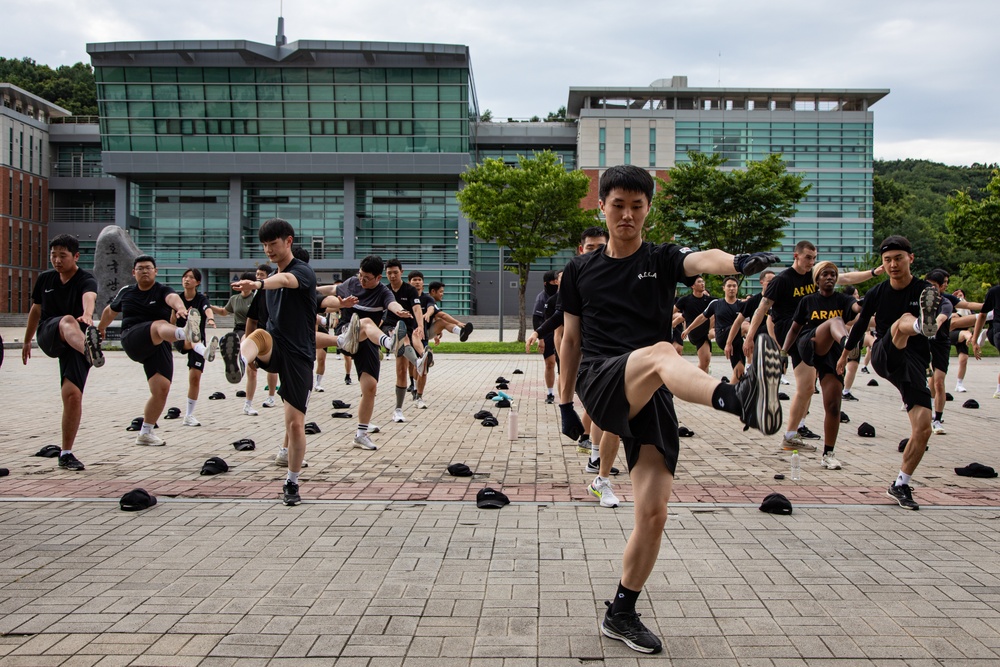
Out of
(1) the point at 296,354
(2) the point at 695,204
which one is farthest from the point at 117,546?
(2) the point at 695,204

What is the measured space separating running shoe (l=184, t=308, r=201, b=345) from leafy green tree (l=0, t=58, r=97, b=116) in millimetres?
88650

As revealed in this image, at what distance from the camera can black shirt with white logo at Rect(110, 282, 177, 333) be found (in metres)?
8.27

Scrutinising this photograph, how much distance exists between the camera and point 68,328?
6816 mm

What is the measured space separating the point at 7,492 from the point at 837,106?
231 feet

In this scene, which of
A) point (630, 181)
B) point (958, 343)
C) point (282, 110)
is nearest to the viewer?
point (630, 181)

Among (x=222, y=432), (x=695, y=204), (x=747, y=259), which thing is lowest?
(x=222, y=432)

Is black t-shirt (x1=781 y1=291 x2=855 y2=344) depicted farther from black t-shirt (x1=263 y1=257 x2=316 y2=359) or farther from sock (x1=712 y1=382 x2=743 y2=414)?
sock (x1=712 y1=382 x2=743 y2=414)

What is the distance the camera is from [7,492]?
235 inches

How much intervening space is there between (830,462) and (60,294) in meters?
7.46

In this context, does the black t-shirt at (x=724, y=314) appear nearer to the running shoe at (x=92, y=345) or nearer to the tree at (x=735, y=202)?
the running shoe at (x=92, y=345)

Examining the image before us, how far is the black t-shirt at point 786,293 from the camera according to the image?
7.91m

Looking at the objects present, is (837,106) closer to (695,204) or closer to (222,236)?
(695,204)

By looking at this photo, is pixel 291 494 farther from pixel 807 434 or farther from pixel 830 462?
pixel 807 434

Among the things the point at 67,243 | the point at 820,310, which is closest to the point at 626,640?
the point at 820,310
